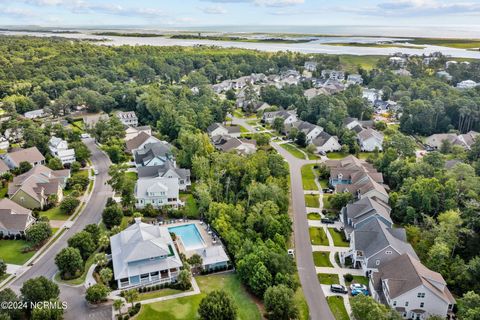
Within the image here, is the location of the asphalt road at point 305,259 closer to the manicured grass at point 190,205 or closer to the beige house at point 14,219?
the manicured grass at point 190,205

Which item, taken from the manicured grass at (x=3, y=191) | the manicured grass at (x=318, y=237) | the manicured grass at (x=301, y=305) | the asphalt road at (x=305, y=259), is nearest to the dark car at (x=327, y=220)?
the manicured grass at (x=318, y=237)

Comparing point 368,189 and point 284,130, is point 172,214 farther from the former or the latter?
point 284,130

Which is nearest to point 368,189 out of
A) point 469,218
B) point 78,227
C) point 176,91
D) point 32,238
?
point 469,218

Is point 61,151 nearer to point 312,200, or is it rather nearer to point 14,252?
point 14,252

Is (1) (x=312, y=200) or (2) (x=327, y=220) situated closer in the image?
(2) (x=327, y=220)

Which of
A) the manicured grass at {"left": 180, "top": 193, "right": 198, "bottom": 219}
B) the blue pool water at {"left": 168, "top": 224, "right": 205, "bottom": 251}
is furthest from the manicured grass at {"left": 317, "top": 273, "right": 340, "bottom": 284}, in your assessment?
the manicured grass at {"left": 180, "top": 193, "right": 198, "bottom": 219}

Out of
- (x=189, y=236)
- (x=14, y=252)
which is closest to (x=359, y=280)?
(x=189, y=236)
